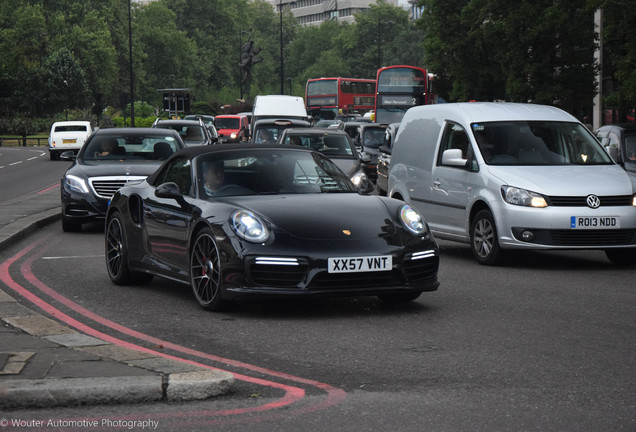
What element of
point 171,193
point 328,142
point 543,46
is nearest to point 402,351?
point 171,193

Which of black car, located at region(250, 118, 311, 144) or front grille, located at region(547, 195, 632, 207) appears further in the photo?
black car, located at region(250, 118, 311, 144)

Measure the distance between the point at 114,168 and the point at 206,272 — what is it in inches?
334

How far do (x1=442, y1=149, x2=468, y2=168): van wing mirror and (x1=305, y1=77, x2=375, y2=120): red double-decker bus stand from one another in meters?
56.7

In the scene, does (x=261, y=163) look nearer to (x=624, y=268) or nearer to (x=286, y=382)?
(x=286, y=382)

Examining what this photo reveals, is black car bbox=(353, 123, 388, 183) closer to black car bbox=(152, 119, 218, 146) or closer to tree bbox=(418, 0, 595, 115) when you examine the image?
tree bbox=(418, 0, 595, 115)

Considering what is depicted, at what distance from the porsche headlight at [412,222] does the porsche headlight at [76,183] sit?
8552 millimetres

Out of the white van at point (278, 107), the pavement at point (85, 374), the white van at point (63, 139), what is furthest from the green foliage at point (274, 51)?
the pavement at point (85, 374)

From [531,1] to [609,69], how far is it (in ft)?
28.8

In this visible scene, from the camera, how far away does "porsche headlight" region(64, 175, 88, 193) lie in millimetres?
16156

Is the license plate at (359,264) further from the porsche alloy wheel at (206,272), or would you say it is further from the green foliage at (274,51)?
the green foliage at (274,51)

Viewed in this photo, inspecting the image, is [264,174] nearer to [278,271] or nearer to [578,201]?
[278,271]

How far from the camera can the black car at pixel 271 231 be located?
7969 mm

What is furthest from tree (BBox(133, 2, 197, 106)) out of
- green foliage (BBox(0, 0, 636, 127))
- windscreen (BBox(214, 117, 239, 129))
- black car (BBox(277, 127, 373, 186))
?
black car (BBox(277, 127, 373, 186))

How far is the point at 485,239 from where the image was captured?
11859mm
